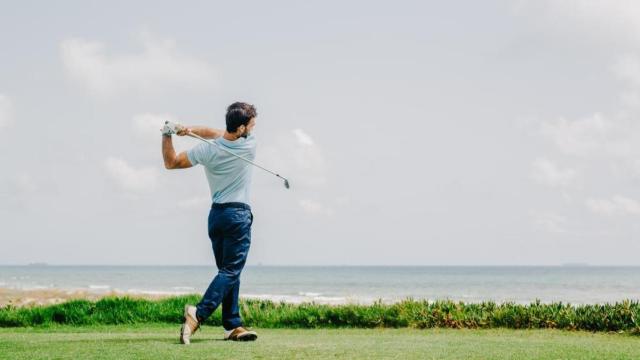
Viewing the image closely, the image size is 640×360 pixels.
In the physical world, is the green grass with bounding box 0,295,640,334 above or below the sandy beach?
above

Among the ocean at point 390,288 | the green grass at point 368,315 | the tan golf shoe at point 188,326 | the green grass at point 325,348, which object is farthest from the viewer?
the ocean at point 390,288

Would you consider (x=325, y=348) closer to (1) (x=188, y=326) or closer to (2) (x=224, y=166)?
(1) (x=188, y=326)

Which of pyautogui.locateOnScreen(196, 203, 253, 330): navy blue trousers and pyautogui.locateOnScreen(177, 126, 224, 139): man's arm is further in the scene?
pyautogui.locateOnScreen(177, 126, 224, 139): man's arm

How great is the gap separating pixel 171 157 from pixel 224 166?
0.44m

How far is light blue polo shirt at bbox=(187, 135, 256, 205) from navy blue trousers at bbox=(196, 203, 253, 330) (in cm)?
9

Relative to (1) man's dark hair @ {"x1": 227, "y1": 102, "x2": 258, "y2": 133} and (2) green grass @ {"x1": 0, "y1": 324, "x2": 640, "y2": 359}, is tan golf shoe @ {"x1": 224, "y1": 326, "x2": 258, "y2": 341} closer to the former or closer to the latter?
(2) green grass @ {"x1": 0, "y1": 324, "x2": 640, "y2": 359}

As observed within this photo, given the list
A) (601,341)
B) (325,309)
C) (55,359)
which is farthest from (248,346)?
(325,309)

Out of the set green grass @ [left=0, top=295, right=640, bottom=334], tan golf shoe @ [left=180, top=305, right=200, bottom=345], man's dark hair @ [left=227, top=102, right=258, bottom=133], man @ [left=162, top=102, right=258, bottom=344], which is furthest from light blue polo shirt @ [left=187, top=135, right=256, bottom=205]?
green grass @ [left=0, top=295, right=640, bottom=334]

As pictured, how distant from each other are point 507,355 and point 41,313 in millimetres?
7499

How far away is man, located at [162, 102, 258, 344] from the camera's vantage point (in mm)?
6355

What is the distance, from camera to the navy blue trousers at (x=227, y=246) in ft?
20.8

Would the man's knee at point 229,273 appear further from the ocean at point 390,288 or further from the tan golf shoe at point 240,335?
the ocean at point 390,288

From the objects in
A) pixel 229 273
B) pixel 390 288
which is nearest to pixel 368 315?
pixel 229 273

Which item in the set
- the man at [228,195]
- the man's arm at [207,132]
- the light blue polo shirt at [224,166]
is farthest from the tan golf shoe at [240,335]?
the man's arm at [207,132]
